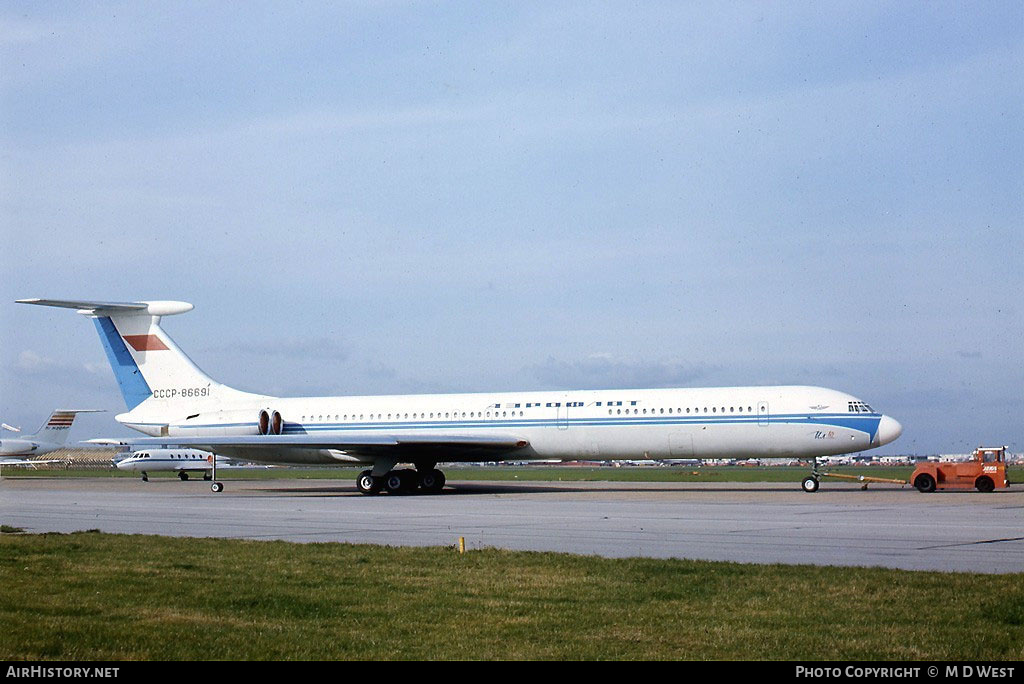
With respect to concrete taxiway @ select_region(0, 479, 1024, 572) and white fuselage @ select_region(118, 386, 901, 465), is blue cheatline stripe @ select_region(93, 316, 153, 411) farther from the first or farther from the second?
concrete taxiway @ select_region(0, 479, 1024, 572)

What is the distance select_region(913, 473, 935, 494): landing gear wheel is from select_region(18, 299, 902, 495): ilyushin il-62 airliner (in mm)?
1569

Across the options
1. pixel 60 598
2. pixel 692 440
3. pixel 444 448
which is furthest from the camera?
pixel 444 448

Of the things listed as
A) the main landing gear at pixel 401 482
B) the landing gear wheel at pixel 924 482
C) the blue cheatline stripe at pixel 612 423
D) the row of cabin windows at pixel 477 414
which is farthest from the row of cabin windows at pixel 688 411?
the main landing gear at pixel 401 482

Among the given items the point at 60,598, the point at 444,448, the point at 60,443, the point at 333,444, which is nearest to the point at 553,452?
the point at 444,448

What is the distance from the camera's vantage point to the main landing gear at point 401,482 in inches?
1415

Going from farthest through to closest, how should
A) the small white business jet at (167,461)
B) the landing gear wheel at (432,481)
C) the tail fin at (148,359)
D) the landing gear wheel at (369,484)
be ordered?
1. the small white business jet at (167,461)
2. the tail fin at (148,359)
3. the landing gear wheel at (432,481)
4. the landing gear wheel at (369,484)

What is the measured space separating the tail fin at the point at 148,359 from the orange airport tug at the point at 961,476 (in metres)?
26.2

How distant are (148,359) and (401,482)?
1279 centimetres

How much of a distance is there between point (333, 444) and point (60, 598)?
2495cm

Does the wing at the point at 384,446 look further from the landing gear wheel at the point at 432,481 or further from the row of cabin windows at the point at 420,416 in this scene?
the row of cabin windows at the point at 420,416

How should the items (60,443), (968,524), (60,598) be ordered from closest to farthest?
(60,598) < (968,524) < (60,443)

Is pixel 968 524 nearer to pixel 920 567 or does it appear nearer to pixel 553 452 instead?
pixel 920 567

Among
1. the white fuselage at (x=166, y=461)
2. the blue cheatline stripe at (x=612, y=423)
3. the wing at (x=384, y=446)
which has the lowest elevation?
the white fuselage at (x=166, y=461)

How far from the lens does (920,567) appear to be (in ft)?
42.1
